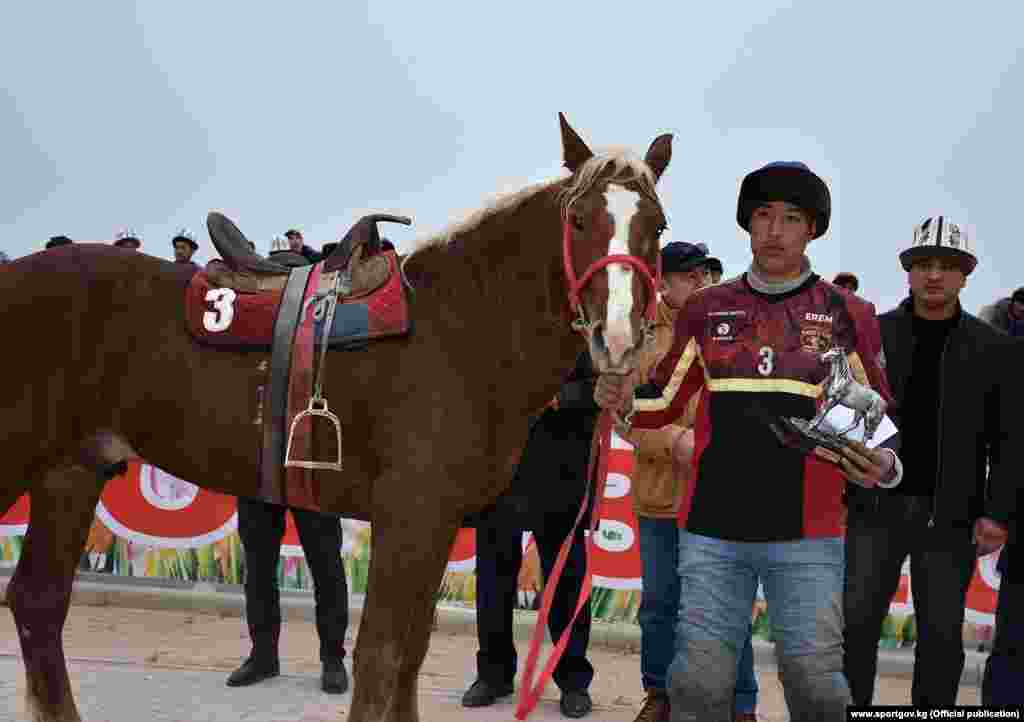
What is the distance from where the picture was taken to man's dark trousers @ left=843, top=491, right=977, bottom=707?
4512mm

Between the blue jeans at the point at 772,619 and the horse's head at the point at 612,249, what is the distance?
73 cm

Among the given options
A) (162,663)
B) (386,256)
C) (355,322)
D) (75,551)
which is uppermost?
(386,256)

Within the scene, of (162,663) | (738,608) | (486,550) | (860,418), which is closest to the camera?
(860,418)

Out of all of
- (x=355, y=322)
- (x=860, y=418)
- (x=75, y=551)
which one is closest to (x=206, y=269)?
(x=355, y=322)

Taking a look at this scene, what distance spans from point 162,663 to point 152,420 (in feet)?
8.51

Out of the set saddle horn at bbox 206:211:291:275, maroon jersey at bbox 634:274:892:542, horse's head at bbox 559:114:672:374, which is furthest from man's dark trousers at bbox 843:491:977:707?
saddle horn at bbox 206:211:291:275

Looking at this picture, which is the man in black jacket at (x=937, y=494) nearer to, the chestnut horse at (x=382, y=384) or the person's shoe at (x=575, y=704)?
the person's shoe at (x=575, y=704)

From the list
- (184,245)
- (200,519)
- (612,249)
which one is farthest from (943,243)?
(184,245)

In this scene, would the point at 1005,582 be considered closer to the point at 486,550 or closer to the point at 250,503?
the point at 486,550

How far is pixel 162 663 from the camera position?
594cm

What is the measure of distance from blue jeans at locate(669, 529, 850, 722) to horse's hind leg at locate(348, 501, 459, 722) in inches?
33.2

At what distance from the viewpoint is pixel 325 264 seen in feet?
13.1

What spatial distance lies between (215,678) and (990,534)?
12.9ft

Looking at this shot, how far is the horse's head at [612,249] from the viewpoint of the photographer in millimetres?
3152
